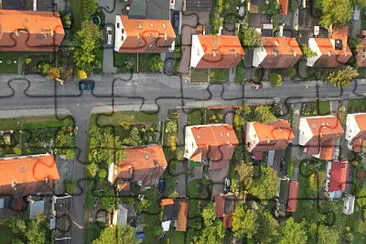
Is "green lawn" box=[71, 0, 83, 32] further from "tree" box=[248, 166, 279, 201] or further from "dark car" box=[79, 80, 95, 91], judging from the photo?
"tree" box=[248, 166, 279, 201]

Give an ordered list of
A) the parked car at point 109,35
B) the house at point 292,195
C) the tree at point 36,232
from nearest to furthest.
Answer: the tree at point 36,232 → the parked car at point 109,35 → the house at point 292,195

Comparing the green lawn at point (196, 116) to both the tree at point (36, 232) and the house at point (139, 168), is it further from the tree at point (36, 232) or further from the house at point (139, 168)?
the tree at point (36, 232)

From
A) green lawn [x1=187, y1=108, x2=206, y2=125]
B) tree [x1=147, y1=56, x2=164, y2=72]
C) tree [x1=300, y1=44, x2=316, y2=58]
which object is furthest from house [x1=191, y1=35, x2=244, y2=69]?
tree [x1=300, y1=44, x2=316, y2=58]

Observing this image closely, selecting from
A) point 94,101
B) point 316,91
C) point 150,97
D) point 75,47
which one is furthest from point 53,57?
point 316,91

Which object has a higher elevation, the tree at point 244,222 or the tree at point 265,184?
the tree at point 265,184

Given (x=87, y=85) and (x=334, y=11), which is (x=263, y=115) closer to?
(x=334, y=11)

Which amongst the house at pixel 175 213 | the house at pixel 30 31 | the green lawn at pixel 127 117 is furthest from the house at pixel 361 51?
the house at pixel 30 31
